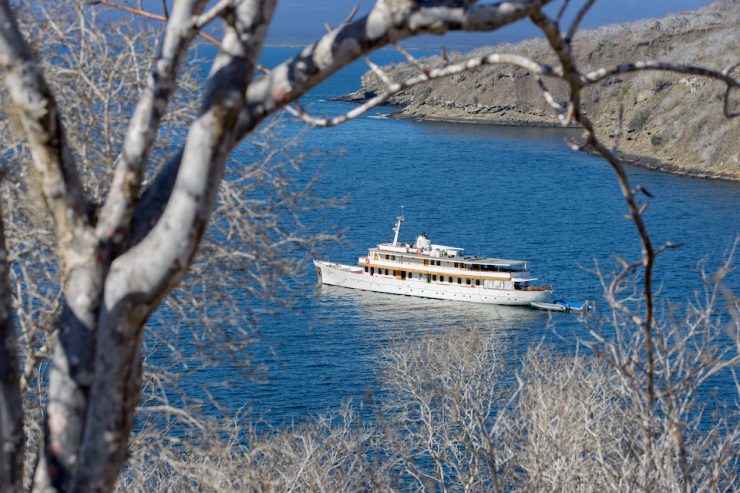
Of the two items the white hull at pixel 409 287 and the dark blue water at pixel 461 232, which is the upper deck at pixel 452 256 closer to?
the white hull at pixel 409 287

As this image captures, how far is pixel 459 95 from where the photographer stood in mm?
96312

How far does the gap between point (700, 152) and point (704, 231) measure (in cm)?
2368

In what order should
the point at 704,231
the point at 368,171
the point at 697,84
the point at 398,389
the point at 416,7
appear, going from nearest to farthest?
1. the point at 416,7
2. the point at 398,389
3. the point at 704,231
4. the point at 368,171
5. the point at 697,84

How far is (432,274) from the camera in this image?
4134cm

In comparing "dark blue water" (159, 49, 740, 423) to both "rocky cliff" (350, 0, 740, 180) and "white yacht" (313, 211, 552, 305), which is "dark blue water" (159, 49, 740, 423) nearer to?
"white yacht" (313, 211, 552, 305)

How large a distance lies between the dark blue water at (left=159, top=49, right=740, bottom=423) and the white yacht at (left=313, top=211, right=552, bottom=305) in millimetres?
652

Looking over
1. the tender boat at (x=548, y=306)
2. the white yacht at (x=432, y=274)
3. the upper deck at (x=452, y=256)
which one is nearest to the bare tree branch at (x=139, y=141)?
the tender boat at (x=548, y=306)

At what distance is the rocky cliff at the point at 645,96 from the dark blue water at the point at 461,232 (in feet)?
18.1

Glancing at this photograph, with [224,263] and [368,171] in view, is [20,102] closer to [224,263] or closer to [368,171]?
[224,263]

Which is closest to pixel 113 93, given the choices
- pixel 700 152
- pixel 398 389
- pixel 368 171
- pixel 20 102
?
pixel 20 102

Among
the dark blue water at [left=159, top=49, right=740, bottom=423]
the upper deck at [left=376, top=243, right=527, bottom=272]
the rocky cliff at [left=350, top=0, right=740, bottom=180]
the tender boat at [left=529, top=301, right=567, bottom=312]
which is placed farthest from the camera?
the rocky cliff at [left=350, top=0, right=740, bottom=180]

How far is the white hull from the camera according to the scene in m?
40.1

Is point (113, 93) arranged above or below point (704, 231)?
above

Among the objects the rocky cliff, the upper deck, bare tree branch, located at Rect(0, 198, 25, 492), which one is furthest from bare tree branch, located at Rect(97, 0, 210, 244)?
the rocky cliff
